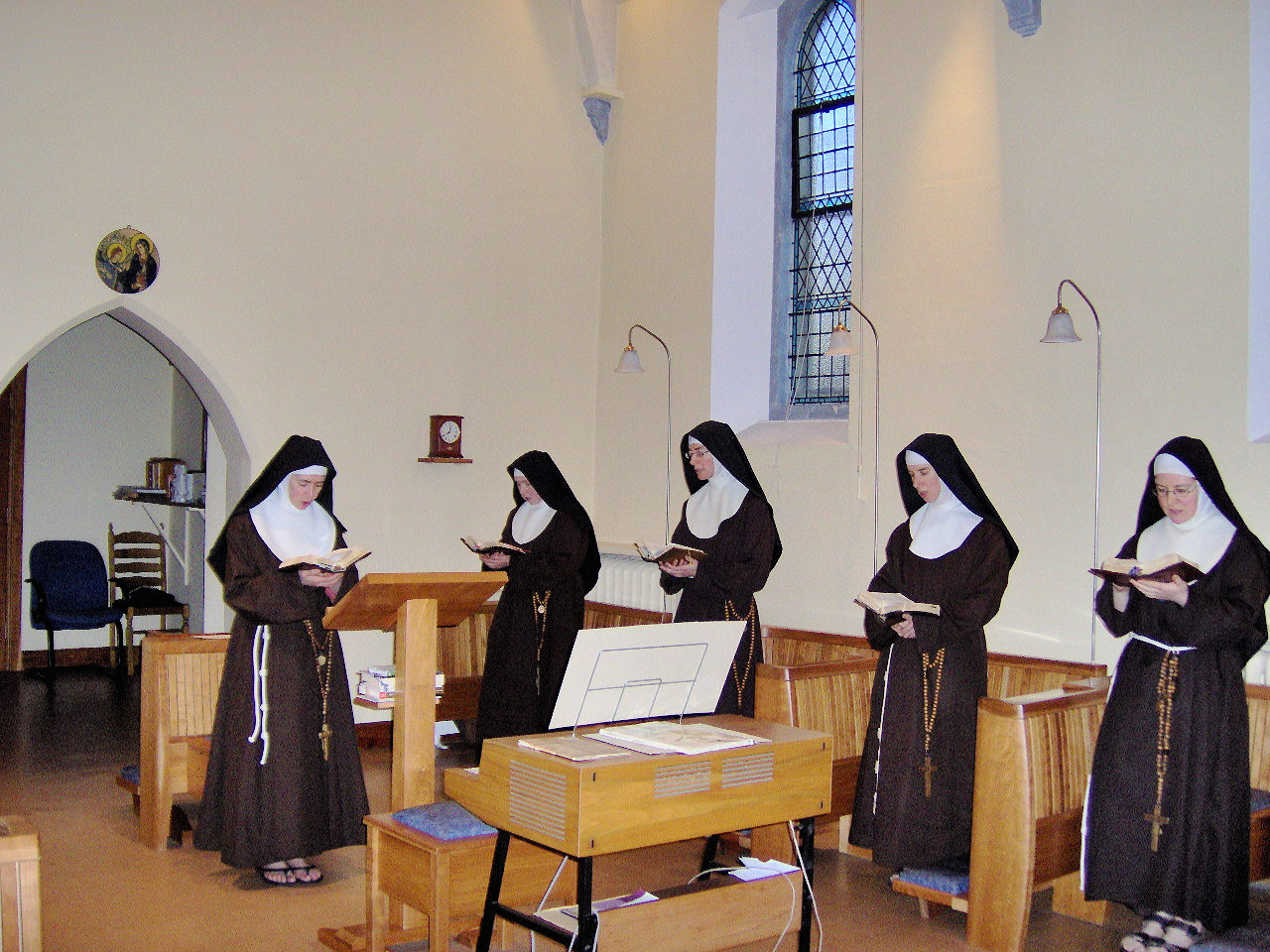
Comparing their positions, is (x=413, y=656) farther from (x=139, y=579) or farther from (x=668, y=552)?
(x=139, y=579)

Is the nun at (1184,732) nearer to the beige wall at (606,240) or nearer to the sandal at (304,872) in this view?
the beige wall at (606,240)

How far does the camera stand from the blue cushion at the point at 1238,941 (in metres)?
4.05

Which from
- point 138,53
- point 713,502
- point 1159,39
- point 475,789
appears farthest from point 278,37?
point 475,789

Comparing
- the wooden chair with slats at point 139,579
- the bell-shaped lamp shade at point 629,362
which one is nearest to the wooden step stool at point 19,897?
the bell-shaped lamp shade at point 629,362

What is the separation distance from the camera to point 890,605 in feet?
15.2

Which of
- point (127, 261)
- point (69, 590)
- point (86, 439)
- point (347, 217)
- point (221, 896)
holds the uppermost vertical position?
point (347, 217)

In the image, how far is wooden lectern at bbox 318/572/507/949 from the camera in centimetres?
412

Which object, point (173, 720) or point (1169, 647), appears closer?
point (1169, 647)

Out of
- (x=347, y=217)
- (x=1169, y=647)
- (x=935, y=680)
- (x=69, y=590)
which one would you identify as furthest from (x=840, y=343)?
(x=69, y=590)

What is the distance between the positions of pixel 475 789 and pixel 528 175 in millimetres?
5727

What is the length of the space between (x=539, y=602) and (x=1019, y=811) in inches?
120

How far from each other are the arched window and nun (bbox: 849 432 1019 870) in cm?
250

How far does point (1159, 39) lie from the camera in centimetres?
554

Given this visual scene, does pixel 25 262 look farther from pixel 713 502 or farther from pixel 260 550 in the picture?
pixel 713 502
